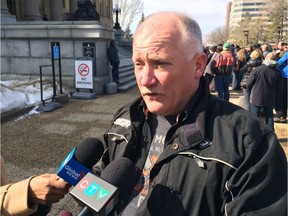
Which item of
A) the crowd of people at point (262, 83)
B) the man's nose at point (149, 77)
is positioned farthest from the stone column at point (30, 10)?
the man's nose at point (149, 77)

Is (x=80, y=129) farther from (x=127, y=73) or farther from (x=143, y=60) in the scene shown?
(x=127, y=73)

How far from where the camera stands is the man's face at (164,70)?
1517 millimetres

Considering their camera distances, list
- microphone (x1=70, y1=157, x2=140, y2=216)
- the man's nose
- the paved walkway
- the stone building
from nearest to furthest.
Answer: microphone (x1=70, y1=157, x2=140, y2=216) < the man's nose < the paved walkway < the stone building

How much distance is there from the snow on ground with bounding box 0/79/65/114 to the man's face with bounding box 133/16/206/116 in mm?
6541

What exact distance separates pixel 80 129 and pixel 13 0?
19382 millimetres

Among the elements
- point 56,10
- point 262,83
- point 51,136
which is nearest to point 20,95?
point 51,136

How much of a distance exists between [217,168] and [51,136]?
5.13m

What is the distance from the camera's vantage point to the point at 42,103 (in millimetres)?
8305

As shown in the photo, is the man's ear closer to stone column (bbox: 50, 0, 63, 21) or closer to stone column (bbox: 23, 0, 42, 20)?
stone column (bbox: 23, 0, 42, 20)

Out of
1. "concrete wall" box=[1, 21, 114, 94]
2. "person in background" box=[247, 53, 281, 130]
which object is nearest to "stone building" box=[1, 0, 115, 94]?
"concrete wall" box=[1, 21, 114, 94]

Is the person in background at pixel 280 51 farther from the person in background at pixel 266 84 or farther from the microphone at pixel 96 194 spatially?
the microphone at pixel 96 194

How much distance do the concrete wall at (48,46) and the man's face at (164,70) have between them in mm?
8916

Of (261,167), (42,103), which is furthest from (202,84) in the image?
(42,103)

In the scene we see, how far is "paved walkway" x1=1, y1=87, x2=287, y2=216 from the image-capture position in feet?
14.2
